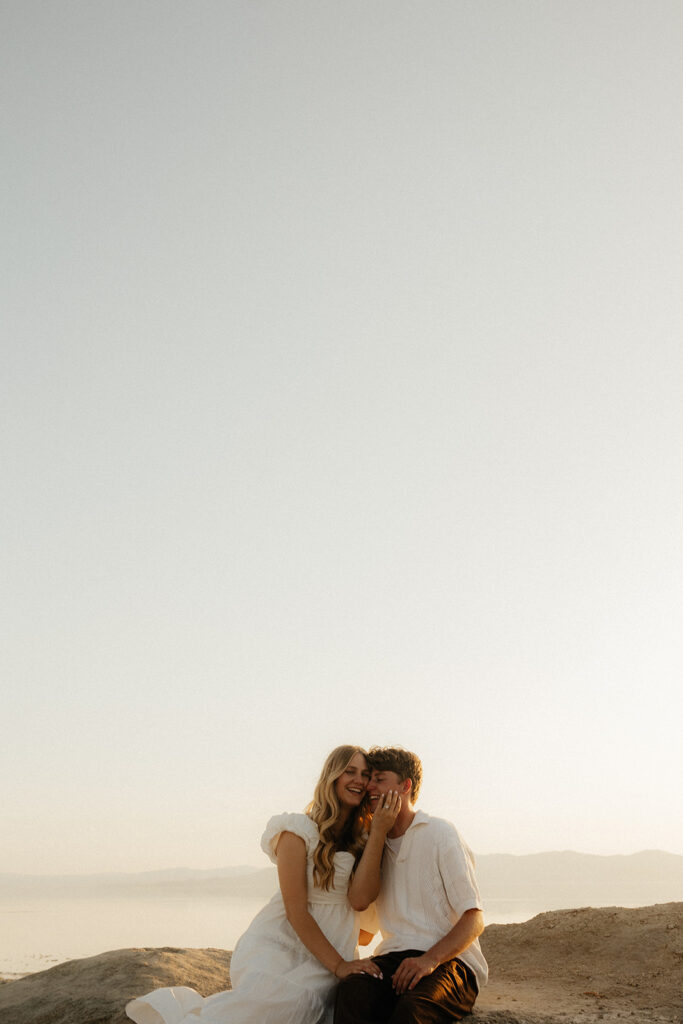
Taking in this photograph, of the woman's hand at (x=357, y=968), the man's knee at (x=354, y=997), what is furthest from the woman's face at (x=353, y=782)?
the man's knee at (x=354, y=997)

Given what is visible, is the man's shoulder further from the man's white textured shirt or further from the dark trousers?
the dark trousers

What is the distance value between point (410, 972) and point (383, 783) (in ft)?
4.08

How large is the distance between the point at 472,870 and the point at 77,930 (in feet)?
65.7

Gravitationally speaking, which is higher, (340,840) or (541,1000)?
(340,840)

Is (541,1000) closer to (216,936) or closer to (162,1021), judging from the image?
(162,1021)

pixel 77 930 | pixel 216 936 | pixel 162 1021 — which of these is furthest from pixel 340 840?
pixel 77 930

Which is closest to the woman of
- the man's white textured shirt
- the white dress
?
the white dress

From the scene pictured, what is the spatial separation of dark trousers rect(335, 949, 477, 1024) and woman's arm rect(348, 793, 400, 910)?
420mm

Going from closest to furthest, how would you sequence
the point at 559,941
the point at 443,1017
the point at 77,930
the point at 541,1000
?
1. the point at 443,1017
2. the point at 541,1000
3. the point at 559,941
4. the point at 77,930

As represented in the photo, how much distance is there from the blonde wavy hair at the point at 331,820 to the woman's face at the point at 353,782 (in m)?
0.03

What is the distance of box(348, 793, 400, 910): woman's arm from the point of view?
6.20 m

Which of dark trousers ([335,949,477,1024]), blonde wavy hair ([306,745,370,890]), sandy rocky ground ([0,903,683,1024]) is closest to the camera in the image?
dark trousers ([335,949,477,1024])

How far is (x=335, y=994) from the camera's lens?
6113 millimetres

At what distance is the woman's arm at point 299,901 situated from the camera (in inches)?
246
